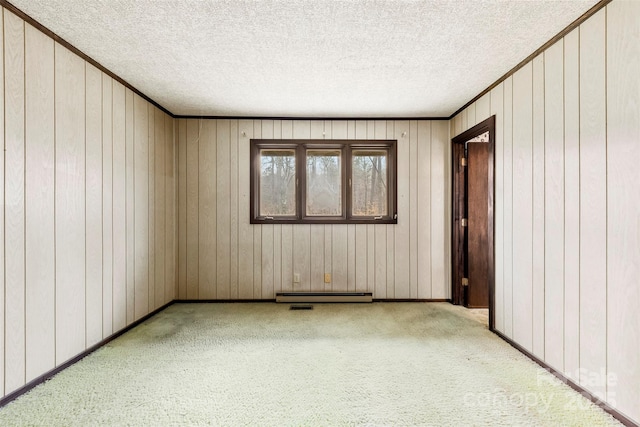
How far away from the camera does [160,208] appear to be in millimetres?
3758

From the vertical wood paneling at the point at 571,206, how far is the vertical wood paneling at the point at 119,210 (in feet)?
12.1

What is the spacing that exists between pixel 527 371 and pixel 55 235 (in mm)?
3561

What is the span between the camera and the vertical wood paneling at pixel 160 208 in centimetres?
365

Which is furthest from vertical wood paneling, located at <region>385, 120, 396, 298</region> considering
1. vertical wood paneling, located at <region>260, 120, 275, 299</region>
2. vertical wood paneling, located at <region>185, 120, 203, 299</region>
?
vertical wood paneling, located at <region>185, 120, 203, 299</region>

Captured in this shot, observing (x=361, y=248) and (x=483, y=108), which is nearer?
(x=483, y=108)

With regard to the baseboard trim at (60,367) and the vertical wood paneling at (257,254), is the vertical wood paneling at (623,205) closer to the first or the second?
the vertical wood paneling at (257,254)

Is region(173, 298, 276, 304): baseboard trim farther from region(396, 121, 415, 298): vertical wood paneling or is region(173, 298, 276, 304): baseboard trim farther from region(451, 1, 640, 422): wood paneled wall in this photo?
region(451, 1, 640, 422): wood paneled wall

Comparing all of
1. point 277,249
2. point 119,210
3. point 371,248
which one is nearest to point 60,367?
point 119,210

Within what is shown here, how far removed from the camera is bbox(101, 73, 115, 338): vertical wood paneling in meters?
2.75

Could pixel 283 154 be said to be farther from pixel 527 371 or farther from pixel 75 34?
pixel 527 371

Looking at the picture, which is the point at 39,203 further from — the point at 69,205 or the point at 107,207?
the point at 107,207

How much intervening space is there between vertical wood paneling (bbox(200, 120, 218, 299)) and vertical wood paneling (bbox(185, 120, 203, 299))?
26 millimetres

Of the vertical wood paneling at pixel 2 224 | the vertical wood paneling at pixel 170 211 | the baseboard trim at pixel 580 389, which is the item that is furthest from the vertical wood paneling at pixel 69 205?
the baseboard trim at pixel 580 389

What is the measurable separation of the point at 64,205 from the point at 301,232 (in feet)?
8.11
